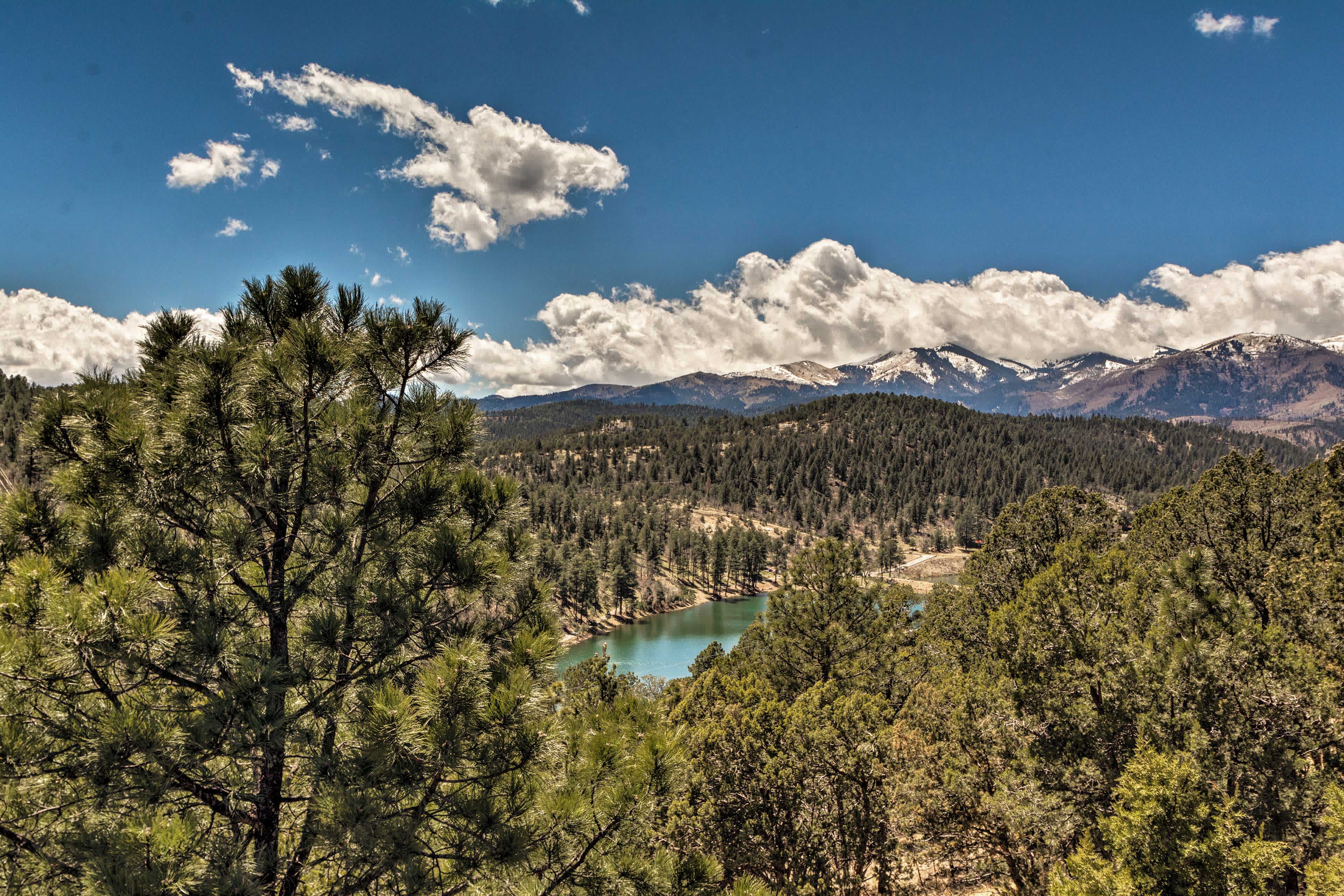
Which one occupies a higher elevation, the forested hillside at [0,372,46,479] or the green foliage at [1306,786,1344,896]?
the forested hillside at [0,372,46,479]

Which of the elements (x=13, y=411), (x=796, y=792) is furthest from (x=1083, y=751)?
(x=13, y=411)

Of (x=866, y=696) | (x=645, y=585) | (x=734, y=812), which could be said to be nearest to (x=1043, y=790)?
(x=866, y=696)

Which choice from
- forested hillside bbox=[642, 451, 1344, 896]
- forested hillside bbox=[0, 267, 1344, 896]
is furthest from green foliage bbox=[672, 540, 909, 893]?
forested hillside bbox=[0, 267, 1344, 896]

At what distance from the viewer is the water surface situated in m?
59.2

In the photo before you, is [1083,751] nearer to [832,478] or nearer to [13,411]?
[13,411]

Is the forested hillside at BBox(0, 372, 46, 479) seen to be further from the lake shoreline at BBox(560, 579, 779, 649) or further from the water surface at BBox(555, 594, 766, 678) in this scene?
the lake shoreline at BBox(560, 579, 779, 649)

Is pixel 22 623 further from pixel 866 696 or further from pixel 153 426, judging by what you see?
pixel 866 696

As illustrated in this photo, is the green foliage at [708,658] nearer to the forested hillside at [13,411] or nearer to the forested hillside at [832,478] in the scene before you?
the forested hillside at [13,411]

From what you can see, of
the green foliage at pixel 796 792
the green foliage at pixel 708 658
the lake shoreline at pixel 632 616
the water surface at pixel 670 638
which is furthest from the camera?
the lake shoreline at pixel 632 616

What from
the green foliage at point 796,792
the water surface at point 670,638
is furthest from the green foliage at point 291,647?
the water surface at point 670,638

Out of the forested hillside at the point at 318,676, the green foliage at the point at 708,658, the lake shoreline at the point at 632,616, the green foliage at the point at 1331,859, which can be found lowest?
the lake shoreline at the point at 632,616

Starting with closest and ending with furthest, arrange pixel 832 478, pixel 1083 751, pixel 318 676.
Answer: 1. pixel 318 676
2. pixel 1083 751
3. pixel 832 478

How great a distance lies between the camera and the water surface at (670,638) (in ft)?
194

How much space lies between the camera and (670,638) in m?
73.2
